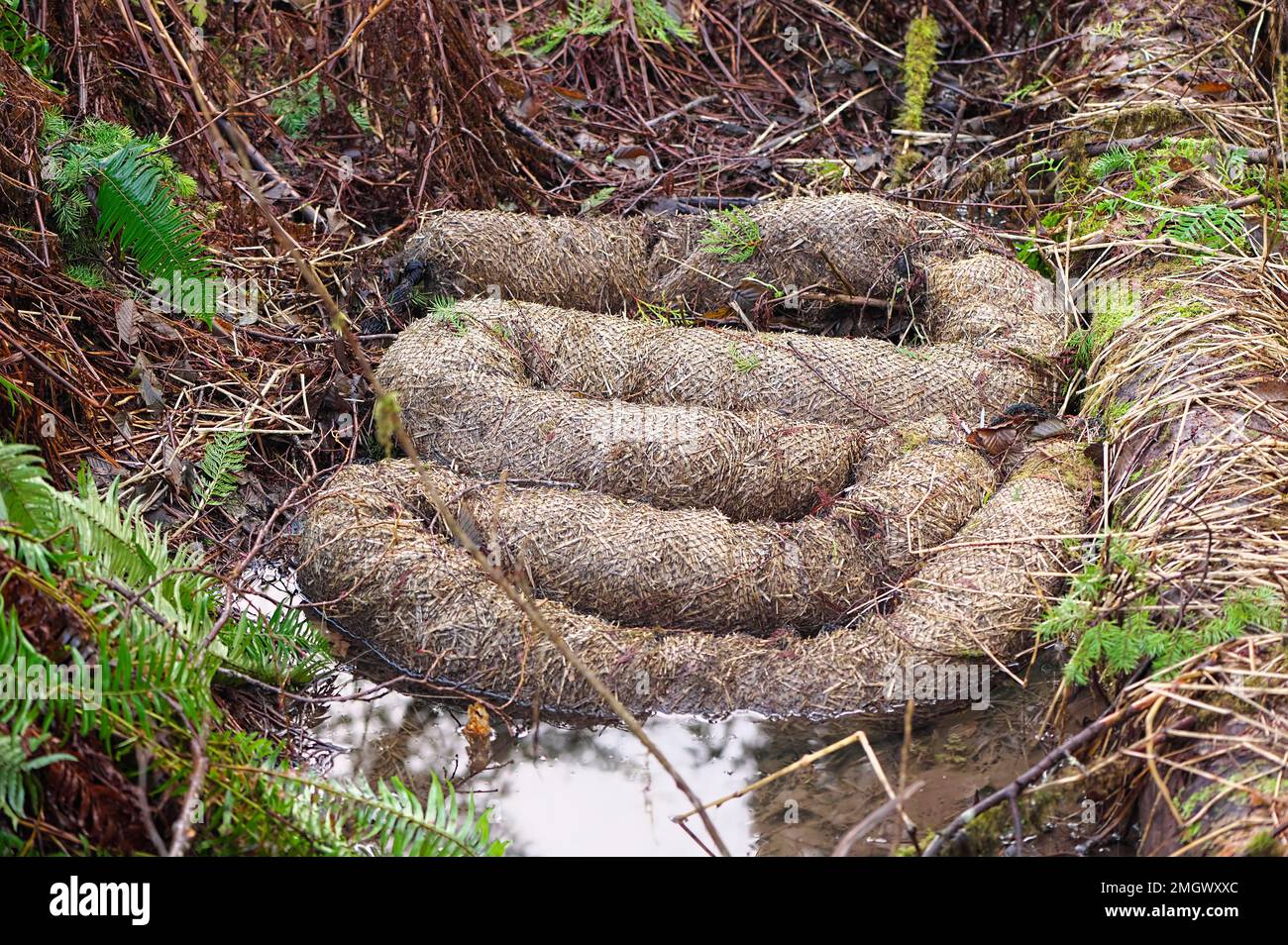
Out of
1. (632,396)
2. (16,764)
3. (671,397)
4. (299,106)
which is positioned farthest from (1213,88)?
(16,764)

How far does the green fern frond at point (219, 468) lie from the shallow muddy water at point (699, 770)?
1.01m

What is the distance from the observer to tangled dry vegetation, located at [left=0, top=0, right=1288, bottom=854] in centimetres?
295

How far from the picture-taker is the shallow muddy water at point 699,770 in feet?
10.8

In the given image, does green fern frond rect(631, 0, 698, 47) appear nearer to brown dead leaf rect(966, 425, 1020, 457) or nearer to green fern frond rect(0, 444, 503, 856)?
brown dead leaf rect(966, 425, 1020, 457)

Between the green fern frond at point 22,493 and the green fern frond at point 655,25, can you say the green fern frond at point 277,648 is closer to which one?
the green fern frond at point 22,493

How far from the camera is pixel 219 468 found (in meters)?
4.23

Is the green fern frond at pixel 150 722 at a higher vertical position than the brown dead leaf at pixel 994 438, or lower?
lower

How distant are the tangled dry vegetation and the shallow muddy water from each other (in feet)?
0.41

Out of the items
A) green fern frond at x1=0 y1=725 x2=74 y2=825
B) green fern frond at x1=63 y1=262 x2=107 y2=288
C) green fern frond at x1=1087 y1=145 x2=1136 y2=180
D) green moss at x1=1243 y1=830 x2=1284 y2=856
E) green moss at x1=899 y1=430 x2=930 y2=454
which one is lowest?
Answer: green moss at x1=1243 y1=830 x2=1284 y2=856

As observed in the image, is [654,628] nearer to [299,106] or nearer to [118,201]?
[118,201]

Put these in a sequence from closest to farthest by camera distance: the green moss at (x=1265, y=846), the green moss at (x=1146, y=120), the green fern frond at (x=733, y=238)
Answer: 1. the green moss at (x=1265, y=846)
2. the green fern frond at (x=733, y=238)
3. the green moss at (x=1146, y=120)

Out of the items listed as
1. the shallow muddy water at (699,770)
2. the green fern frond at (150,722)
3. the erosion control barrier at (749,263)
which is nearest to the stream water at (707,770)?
the shallow muddy water at (699,770)

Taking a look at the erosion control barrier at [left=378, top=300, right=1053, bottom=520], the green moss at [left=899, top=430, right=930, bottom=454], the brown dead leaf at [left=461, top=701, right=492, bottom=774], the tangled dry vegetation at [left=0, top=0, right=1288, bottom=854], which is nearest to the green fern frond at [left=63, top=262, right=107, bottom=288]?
the tangled dry vegetation at [left=0, top=0, right=1288, bottom=854]
